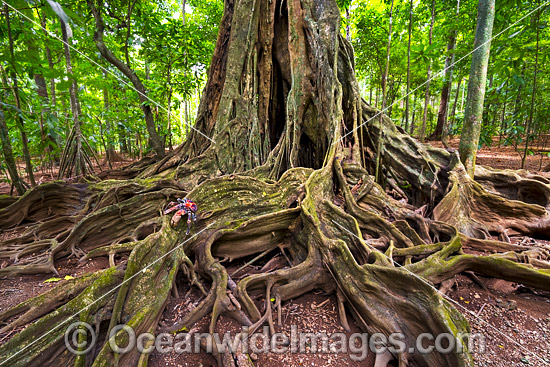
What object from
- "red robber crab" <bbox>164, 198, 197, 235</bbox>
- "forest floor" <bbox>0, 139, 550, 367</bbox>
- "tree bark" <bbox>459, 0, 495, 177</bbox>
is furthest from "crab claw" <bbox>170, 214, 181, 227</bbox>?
"tree bark" <bbox>459, 0, 495, 177</bbox>

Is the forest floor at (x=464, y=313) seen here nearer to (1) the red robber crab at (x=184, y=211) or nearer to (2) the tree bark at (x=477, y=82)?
(1) the red robber crab at (x=184, y=211)

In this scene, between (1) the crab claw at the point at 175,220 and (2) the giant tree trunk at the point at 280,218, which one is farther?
(1) the crab claw at the point at 175,220

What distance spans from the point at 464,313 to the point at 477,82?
3087mm

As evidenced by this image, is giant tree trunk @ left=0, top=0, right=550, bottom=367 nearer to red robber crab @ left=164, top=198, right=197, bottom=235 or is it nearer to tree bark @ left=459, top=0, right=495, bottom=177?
red robber crab @ left=164, top=198, right=197, bottom=235

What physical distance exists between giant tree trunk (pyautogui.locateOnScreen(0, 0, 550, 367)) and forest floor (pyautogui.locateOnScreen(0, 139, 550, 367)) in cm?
13

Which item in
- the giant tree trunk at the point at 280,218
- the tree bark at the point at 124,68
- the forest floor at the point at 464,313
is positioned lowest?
the forest floor at the point at 464,313

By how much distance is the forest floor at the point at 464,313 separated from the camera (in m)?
1.71

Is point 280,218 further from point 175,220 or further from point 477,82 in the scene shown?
point 477,82

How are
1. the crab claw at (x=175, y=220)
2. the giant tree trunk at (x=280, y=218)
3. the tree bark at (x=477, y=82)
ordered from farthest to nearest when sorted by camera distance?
the tree bark at (x=477, y=82)
the crab claw at (x=175, y=220)
the giant tree trunk at (x=280, y=218)

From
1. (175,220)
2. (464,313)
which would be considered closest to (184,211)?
(175,220)

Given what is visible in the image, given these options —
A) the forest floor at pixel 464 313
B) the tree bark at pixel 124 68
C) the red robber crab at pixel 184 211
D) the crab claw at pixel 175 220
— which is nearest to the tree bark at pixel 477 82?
the forest floor at pixel 464 313

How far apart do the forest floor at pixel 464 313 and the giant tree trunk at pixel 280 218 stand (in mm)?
128

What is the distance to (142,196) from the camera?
3500mm

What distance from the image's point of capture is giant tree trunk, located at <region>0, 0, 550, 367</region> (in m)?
1.86
